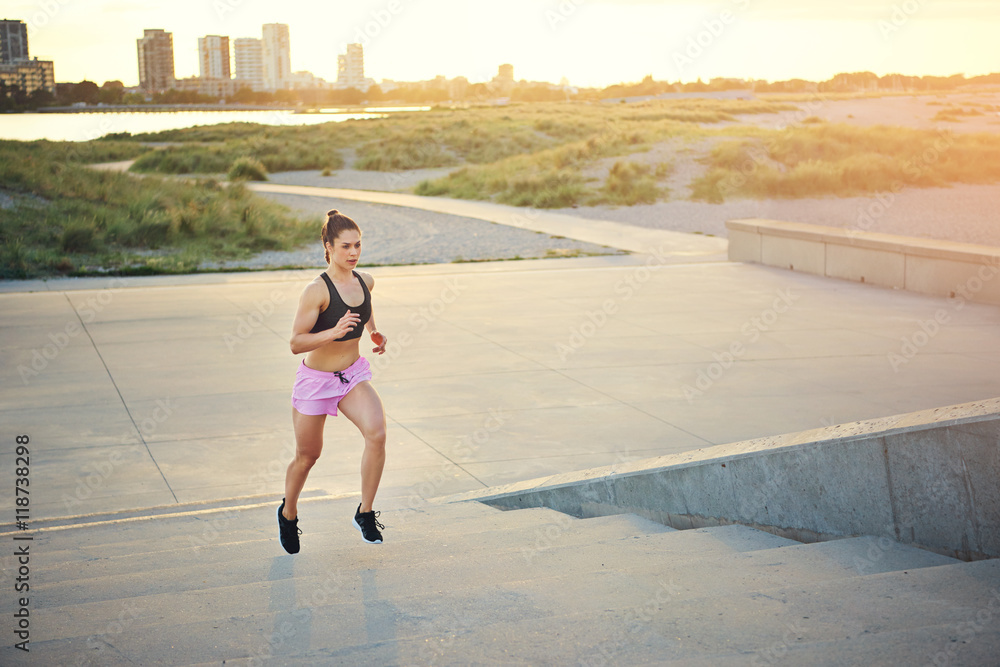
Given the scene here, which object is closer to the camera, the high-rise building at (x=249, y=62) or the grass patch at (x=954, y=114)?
the grass patch at (x=954, y=114)

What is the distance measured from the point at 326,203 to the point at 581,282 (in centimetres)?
1821

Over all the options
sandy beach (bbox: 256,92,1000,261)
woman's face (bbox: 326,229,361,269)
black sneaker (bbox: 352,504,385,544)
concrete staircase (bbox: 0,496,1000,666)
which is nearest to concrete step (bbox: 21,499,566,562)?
concrete staircase (bbox: 0,496,1000,666)

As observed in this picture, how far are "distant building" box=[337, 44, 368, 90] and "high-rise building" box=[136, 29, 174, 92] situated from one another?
25.6 meters

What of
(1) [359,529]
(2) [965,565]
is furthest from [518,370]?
(2) [965,565]

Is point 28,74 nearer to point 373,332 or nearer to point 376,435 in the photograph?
point 373,332

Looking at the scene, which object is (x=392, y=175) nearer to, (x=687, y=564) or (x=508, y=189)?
(x=508, y=189)

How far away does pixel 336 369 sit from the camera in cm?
468

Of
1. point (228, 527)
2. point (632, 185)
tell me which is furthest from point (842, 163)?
point (228, 527)

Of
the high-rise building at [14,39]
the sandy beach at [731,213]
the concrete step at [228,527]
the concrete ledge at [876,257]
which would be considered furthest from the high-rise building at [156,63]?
the concrete step at [228,527]

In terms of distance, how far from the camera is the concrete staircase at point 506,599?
3059 millimetres

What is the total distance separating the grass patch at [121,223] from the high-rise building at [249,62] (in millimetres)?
104900

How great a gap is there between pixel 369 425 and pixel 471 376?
15.5 feet

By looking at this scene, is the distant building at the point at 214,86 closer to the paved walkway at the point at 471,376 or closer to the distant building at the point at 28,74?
the distant building at the point at 28,74

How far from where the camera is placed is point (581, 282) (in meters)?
15.1
